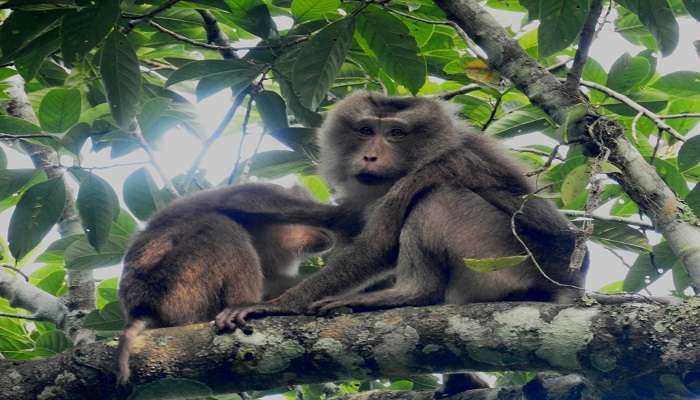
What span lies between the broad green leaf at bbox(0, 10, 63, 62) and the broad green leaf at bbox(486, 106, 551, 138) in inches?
132

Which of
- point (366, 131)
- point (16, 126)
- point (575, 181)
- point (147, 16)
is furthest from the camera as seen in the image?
point (366, 131)

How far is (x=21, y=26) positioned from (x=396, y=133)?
3.26 m

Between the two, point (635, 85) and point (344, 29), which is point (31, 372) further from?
point (635, 85)

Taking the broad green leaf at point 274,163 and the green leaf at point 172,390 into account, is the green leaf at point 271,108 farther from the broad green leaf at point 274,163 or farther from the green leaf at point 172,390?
the green leaf at point 172,390

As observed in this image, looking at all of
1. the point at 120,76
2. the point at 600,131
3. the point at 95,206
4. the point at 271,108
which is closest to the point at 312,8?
the point at 271,108

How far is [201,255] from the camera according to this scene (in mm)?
6152

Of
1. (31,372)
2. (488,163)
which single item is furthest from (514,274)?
(31,372)

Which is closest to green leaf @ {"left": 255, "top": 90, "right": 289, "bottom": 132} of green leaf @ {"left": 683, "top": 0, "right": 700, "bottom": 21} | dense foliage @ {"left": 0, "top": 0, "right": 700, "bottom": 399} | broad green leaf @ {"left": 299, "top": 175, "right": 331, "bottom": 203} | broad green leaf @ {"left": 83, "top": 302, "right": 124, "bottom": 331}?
dense foliage @ {"left": 0, "top": 0, "right": 700, "bottom": 399}

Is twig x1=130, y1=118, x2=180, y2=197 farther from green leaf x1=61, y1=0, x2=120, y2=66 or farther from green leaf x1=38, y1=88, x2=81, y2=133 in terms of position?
green leaf x1=61, y1=0, x2=120, y2=66

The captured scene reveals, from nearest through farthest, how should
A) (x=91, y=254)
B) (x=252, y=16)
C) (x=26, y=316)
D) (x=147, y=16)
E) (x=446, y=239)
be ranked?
(x=147, y=16), (x=252, y=16), (x=446, y=239), (x=91, y=254), (x=26, y=316)

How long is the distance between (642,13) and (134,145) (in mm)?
3513

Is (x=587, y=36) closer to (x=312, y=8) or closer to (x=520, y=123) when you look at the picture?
(x=520, y=123)

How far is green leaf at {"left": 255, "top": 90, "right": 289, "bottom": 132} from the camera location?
261 inches

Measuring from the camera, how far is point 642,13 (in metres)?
4.96
